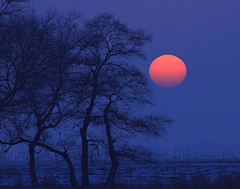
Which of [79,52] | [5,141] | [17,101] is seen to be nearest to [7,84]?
[17,101]

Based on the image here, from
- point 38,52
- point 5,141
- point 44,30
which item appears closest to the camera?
point 38,52

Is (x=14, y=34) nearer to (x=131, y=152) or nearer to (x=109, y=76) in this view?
(x=109, y=76)

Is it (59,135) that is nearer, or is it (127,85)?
(127,85)

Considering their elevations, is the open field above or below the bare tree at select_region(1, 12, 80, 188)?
below

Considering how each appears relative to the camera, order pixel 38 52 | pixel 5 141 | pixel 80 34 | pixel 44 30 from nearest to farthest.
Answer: pixel 38 52
pixel 44 30
pixel 80 34
pixel 5 141

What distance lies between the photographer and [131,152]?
2512 centimetres

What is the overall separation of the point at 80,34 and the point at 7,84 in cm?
640

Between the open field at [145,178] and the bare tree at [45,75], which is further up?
the bare tree at [45,75]

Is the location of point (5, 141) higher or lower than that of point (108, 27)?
lower

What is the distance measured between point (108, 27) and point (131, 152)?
8026 mm

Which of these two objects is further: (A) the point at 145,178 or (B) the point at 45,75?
(A) the point at 145,178

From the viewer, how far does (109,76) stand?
25.2 m

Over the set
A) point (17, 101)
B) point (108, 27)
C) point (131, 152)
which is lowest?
point (131, 152)

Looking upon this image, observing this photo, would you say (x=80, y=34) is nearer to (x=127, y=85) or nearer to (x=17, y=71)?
(x=127, y=85)
